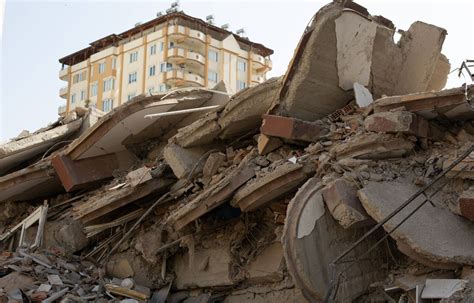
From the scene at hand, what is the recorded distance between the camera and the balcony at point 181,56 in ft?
122

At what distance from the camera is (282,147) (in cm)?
688

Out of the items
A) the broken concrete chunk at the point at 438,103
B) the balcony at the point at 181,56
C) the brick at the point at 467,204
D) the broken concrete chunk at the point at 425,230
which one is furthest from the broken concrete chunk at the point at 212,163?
the balcony at the point at 181,56

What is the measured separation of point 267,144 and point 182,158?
1369 millimetres

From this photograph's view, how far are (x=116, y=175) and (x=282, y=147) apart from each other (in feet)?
11.1

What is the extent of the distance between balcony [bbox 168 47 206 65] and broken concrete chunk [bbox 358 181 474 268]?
→ 108 feet

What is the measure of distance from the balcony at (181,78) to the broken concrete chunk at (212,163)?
98.6ft

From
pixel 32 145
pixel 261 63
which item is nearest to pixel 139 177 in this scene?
pixel 32 145

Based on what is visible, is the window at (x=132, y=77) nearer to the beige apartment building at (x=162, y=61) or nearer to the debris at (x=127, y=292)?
the beige apartment building at (x=162, y=61)

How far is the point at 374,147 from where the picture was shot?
19.5 ft

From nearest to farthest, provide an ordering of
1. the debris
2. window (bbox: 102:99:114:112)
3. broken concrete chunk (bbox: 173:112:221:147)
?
1. the debris
2. broken concrete chunk (bbox: 173:112:221:147)
3. window (bbox: 102:99:114:112)

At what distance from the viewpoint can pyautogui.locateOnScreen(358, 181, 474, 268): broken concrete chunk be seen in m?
4.98

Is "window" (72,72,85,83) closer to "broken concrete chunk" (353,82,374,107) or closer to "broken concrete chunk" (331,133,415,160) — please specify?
"broken concrete chunk" (353,82,374,107)

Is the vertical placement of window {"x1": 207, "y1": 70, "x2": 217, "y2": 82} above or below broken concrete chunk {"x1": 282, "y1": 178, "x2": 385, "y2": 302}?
above

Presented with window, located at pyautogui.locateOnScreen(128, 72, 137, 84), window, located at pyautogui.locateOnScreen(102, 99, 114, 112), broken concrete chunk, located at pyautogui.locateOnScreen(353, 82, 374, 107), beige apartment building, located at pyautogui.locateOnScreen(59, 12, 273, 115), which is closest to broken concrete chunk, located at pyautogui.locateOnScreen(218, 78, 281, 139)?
broken concrete chunk, located at pyautogui.locateOnScreen(353, 82, 374, 107)
